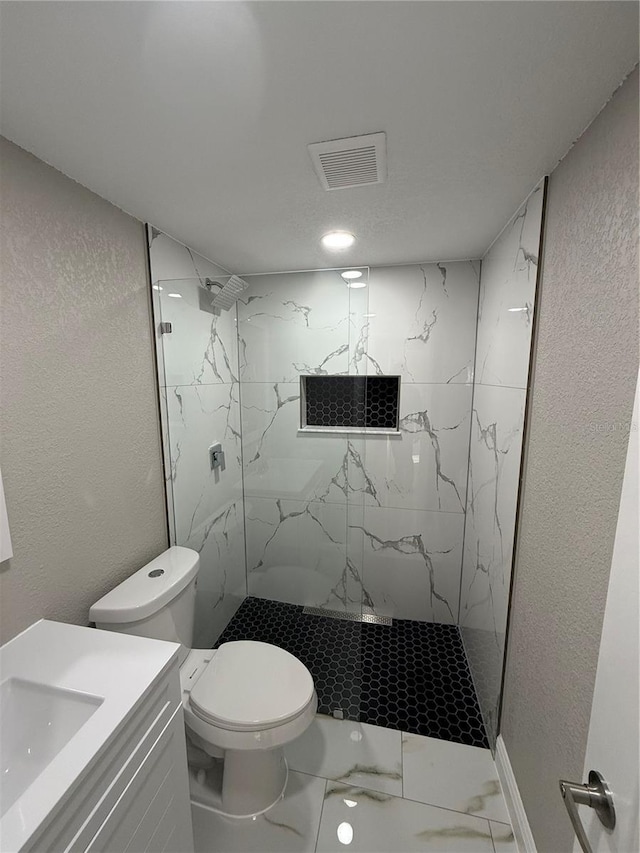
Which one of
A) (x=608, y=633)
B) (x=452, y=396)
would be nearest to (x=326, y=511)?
(x=452, y=396)

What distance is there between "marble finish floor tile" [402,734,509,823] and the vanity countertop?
47.4 inches

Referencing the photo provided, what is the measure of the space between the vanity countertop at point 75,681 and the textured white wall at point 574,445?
1059mm

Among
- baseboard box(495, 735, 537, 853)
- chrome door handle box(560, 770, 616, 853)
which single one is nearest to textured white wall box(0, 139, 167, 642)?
chrome door handle box(560, 770, 616, 853)

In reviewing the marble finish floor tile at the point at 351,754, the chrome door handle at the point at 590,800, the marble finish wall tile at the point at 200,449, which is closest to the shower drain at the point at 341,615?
the marble finish floor tile at the point at 351,754

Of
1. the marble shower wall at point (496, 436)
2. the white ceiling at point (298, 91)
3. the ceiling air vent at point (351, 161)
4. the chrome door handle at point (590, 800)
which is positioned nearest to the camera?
the chrome door handle at point (590, 800)

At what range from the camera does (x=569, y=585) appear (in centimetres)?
94

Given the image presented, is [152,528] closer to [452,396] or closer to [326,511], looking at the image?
[326,511]

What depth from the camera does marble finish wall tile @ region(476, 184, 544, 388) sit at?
1.23 meters

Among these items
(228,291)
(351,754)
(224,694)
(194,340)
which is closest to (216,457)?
(194,340)

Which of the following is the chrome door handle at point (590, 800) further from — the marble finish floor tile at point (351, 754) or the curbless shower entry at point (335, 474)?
the curbless shower entry at point (335, 474)

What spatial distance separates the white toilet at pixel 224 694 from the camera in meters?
1.25

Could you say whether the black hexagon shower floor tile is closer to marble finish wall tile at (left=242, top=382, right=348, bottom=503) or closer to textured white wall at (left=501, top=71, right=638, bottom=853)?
textured white wall at (left=501, top=71, right=638, bottom=853)

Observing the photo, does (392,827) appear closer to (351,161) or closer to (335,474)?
(335,474)

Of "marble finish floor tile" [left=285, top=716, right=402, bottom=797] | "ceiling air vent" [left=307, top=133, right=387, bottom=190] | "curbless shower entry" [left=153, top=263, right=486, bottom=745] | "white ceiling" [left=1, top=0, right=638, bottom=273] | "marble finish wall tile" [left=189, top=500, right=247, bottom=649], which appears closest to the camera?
"white ceiling" [left=1, top=0, right=638, bottom=273]
